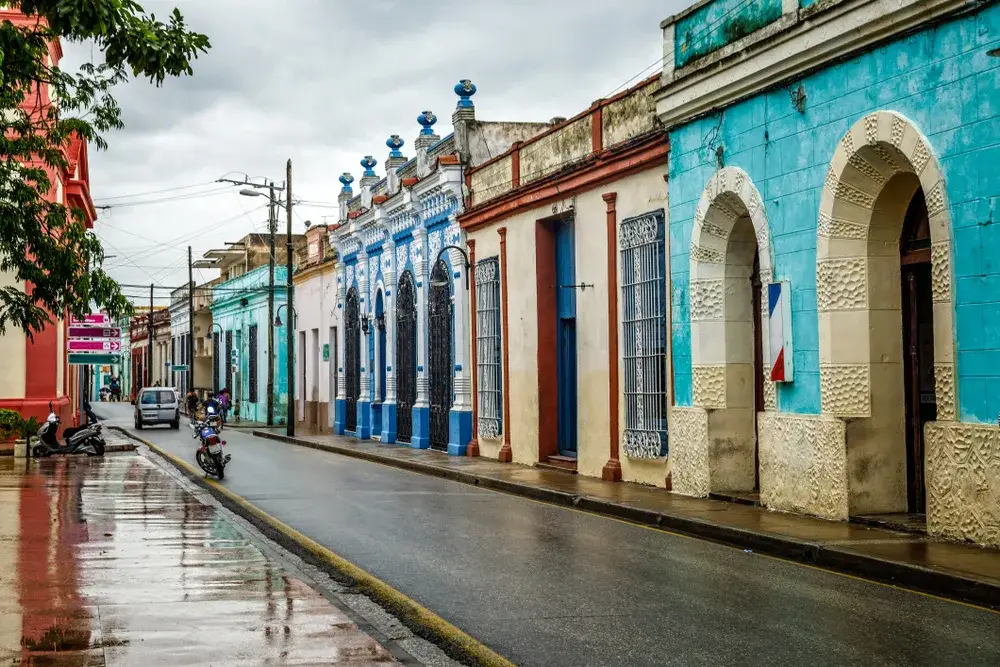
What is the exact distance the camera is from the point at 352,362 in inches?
1499

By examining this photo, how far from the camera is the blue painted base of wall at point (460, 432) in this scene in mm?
27016

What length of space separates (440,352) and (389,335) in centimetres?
480

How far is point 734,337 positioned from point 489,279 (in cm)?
984

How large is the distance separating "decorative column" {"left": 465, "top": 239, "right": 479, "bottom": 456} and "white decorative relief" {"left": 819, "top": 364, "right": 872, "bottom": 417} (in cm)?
1335

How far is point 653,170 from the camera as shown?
60.7ft

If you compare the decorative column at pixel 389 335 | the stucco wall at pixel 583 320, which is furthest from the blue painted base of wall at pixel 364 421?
the stucco wall at pixel 583 320

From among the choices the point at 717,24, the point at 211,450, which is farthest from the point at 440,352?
the point at 717,24

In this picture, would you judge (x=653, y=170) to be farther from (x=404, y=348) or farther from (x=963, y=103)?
(x=404, y=348)

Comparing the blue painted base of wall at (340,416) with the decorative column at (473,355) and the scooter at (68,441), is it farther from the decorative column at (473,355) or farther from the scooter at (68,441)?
the decorative column at (473,355)

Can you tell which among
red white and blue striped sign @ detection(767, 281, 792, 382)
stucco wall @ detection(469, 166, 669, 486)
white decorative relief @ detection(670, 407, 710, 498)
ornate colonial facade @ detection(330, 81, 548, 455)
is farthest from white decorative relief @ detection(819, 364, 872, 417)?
ornate colonial facade @ detection(330, 81, 548, 455)

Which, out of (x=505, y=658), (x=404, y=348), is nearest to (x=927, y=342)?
(x=505, y=658)

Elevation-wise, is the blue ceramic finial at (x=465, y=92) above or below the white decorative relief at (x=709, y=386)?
above

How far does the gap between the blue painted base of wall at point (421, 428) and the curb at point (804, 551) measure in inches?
412

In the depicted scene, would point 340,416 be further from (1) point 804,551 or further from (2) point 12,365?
(1) point 804,551
